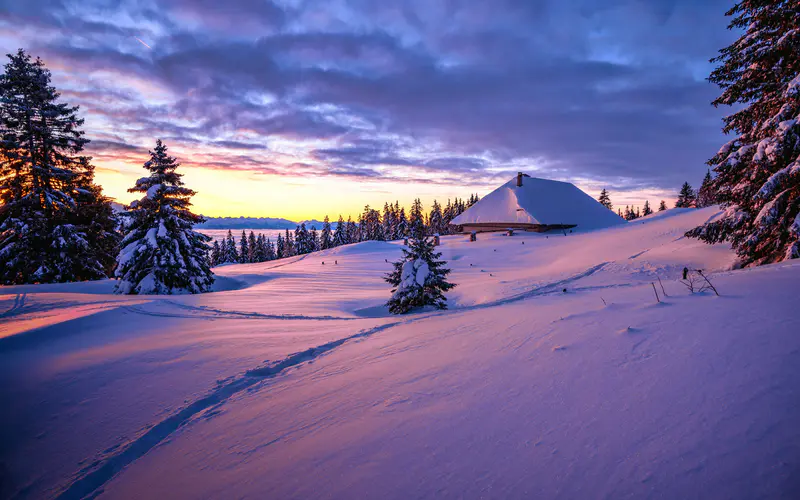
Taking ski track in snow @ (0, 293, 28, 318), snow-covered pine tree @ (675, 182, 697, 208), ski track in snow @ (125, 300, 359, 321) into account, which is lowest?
ski track in snow @ (125, 300, 359, 321)

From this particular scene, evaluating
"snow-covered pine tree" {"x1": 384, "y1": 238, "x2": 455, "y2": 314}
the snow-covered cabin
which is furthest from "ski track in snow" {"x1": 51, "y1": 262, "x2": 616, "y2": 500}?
the snow-covered cabin

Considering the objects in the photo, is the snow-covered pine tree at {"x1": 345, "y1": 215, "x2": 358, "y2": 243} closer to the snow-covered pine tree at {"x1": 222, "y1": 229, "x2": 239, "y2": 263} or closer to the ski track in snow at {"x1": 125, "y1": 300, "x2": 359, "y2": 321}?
the snow-covered pine tree at {"x1": 222, "y1": 229, "x2": 239, "y2": 263}

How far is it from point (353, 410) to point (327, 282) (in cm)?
1781

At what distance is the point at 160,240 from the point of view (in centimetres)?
1628

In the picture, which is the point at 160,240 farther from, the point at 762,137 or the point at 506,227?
the point at 506,227

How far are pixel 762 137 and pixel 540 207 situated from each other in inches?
1125

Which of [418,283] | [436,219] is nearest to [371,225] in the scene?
[436,219]

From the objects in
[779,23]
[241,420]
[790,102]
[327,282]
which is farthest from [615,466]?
[327,282]

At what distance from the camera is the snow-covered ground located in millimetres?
2004

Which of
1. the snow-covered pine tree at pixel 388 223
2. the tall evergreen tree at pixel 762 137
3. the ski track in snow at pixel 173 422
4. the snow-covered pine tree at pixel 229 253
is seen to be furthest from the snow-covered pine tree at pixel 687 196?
the snow-covered pine tree at pixel 229 253

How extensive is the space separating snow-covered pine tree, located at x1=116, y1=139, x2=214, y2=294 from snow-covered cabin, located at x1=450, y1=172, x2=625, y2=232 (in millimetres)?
31112

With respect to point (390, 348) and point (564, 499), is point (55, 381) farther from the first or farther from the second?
point (564, 499)

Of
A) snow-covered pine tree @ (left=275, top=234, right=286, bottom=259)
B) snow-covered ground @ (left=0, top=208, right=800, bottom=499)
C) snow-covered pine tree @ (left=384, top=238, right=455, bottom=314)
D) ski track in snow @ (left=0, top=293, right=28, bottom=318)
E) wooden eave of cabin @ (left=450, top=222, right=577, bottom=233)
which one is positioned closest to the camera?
snow-covered ground @ (left=0, top=208, right=800, bottom=499)

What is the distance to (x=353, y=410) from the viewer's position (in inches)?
128
